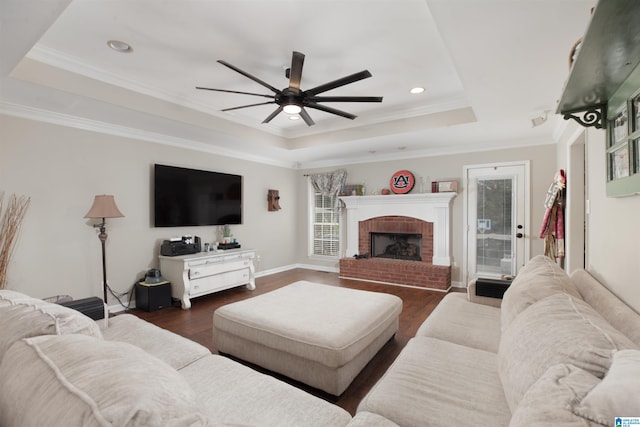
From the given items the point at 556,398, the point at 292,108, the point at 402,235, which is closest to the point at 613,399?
the point at 556,398

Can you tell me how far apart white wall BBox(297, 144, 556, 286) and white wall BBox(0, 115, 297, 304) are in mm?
3007

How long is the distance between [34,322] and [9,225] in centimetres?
316

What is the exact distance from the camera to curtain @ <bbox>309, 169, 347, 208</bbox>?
619 centimetres

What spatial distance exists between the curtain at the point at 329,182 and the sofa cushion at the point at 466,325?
3.91 metres

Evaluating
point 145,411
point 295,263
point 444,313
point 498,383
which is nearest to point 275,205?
point 295,263

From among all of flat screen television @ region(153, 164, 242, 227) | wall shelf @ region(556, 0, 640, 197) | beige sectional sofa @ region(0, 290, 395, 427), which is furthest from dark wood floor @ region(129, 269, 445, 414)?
wall shelf @ region(556, 0, 640, 197)

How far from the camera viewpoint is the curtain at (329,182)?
6191 mm

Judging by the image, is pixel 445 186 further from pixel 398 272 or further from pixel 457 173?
pixel 398 272

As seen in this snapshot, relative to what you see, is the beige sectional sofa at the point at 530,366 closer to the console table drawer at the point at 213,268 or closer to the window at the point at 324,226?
the console table drawer at the point at 213,268

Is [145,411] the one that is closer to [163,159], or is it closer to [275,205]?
[163,159]

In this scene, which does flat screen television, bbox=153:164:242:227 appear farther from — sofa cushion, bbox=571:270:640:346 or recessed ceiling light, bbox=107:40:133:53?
sofa cushion, bbox=571:270:640:346

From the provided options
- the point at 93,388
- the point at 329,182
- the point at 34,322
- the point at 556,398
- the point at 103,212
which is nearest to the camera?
the point at 93,388

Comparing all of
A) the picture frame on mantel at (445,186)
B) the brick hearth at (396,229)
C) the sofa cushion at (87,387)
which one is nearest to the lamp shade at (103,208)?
the sofa cushion at (87,387)

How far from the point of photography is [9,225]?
10.0ft
